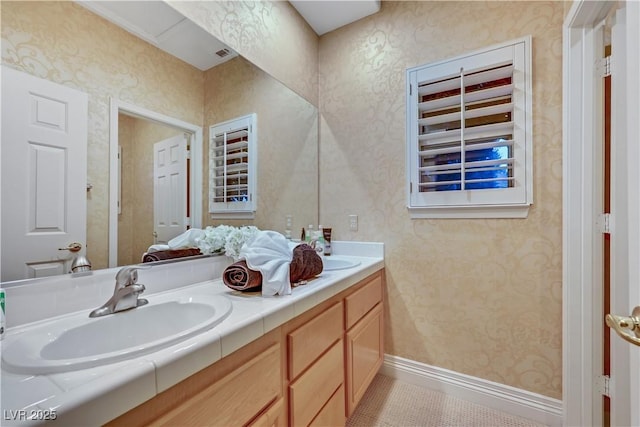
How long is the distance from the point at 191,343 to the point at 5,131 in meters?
0.77

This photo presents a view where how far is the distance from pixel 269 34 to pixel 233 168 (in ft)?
3.05

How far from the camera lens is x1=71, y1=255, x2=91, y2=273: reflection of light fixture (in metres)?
0.89

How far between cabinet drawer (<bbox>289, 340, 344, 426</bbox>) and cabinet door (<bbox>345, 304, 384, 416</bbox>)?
0.35 ft

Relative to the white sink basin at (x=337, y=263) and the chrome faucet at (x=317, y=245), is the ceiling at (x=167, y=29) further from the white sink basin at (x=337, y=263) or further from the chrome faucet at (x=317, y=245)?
the white sink basin at (x=337, y=263)

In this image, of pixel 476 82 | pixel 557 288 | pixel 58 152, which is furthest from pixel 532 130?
pixel 58 152

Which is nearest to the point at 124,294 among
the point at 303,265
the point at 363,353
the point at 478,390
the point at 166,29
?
the point at 303,265

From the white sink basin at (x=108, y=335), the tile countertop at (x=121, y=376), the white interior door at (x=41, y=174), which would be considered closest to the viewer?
the tile countertop at (x=121, y=376)

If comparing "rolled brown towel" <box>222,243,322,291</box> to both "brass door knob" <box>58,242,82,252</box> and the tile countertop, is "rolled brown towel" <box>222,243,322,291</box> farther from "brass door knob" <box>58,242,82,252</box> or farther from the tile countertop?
"brass door knob" <box>58,242,82,252</box>

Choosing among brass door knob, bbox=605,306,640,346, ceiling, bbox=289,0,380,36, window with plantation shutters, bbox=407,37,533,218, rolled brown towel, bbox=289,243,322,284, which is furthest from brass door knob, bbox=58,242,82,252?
ceiling, bbox=289,0,380,36

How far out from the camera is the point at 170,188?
1211mm

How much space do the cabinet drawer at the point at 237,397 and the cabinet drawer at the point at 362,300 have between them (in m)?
0.57

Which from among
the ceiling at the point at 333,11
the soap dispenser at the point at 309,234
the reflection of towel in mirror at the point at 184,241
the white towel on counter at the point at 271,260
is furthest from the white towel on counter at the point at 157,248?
the ceiling at the point at 333,11

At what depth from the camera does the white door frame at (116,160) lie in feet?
3.25

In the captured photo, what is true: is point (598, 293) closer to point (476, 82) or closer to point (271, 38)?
point (476, 82)
